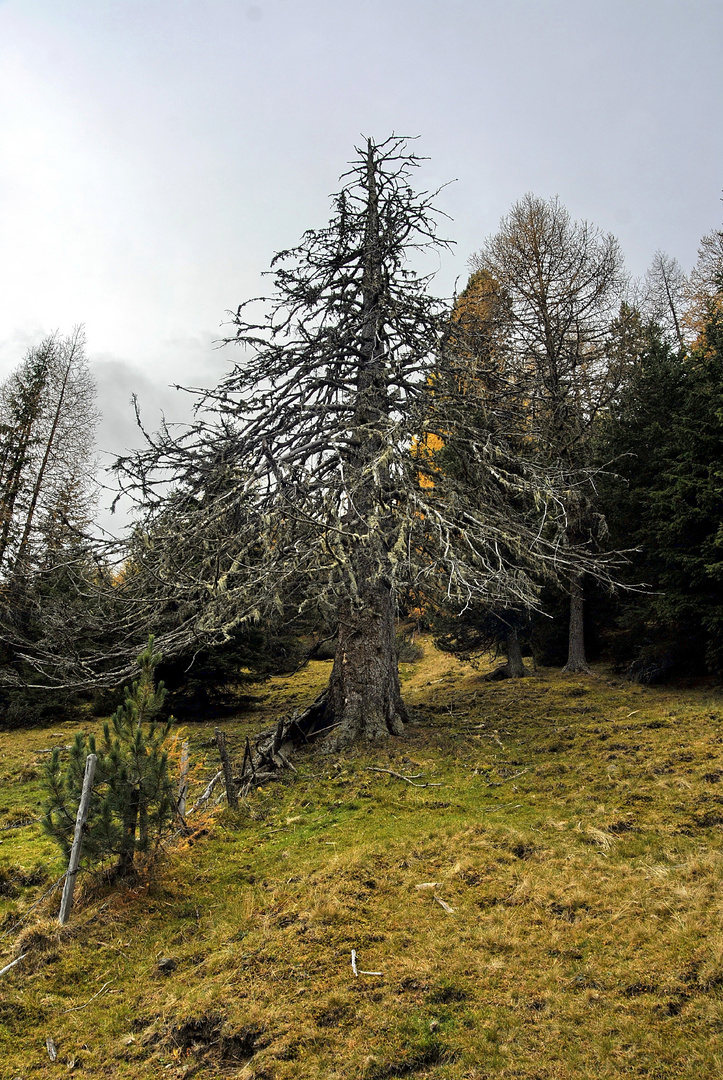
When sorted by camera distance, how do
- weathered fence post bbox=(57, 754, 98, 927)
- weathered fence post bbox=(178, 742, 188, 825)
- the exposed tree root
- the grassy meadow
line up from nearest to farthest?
the grassy meadow < weathered fence post bbox=(57, 754, 98, 927) < weathered fence post bbox=(178, 742, 188, 825) < the exposed tree root

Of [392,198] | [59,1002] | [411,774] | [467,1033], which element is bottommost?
[59,1002]

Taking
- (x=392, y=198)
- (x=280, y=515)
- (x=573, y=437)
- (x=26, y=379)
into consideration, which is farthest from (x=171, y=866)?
(x=26, y=379)

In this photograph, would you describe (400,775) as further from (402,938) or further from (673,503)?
(673,503)

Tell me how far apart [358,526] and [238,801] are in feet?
12.7

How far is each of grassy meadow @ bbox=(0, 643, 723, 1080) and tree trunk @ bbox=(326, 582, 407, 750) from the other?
1.80 meters

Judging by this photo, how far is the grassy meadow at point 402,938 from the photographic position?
2893 millimetres

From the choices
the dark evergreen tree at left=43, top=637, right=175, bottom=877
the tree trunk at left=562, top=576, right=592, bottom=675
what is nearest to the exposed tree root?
the dark evergreen tree at left=43, top=637, right=175, bottom=877

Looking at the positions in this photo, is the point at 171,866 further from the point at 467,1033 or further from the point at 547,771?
the point at 547,771

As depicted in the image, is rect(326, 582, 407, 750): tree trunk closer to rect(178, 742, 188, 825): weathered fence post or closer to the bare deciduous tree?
rect(178, 742, 188, 825): weathered fence post

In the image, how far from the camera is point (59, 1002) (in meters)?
3.56

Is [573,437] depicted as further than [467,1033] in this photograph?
Yes

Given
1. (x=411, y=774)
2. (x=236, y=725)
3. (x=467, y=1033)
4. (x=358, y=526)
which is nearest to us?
(x=467, y=1033)

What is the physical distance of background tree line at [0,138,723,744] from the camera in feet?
24.6

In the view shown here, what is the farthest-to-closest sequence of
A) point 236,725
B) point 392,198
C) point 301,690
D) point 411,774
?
1. point 301,690
2. point 236,725
3. point 392,198
4. point 411,774
